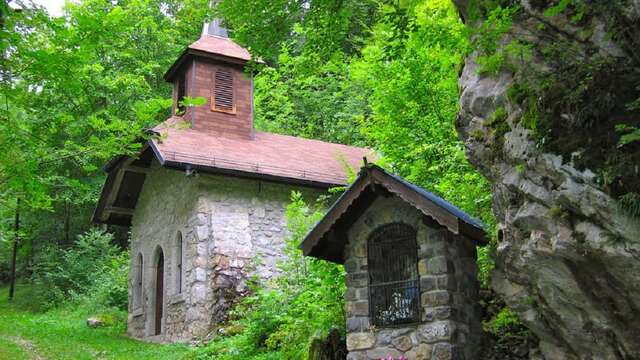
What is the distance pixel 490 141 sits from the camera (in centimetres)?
583

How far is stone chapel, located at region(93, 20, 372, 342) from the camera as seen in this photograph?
1449cm

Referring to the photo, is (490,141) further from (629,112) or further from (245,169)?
(245,169)

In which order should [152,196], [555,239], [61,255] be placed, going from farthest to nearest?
[61,255] < [152,196] < [555,239]

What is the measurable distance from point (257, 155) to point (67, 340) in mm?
6116

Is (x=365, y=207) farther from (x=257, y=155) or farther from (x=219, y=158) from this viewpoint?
(x=257, y=155)

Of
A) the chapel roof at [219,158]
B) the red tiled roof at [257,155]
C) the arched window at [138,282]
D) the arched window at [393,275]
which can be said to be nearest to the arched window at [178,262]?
the chapel roof at [219,158]

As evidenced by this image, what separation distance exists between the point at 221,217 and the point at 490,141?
9914 mm

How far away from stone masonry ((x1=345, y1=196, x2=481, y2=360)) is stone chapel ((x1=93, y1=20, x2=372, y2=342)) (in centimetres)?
593

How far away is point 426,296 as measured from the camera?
7.40 meters

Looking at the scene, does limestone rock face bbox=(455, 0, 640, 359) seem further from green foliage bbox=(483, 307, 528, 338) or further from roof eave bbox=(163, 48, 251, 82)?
roof eave bbox=(163, 48, 251, 82)

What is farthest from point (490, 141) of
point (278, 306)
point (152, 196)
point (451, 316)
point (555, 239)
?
point (152, 196)

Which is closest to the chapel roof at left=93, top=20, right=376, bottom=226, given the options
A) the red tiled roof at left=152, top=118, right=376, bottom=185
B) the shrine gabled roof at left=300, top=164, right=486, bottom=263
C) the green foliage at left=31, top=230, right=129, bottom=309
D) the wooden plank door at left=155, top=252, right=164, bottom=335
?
the red tiled roof at left=152, top=118, right=376, bottom=185

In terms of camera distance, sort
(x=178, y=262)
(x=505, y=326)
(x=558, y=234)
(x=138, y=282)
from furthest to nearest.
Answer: (x=138, y=282) → (x=178, y=262) → (x=505, y=326) → (x=558, y=234)

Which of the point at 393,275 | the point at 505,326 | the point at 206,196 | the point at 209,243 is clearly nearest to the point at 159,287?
the point at 209,243
